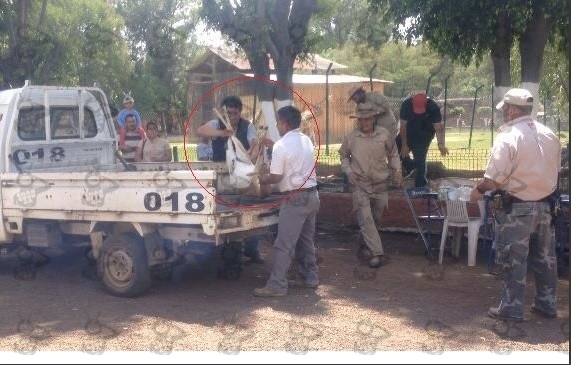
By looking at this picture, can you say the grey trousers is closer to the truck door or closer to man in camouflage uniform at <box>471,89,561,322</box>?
man in camouflage uniform at <box>471,89,561,322</box>

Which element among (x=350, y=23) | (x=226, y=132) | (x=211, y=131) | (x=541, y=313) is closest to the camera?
(x=541, y=313)

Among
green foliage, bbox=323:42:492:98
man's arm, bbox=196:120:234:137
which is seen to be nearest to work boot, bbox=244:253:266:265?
man's arm, bbox=196:120:234:137

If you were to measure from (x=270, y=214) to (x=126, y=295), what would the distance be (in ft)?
5.09

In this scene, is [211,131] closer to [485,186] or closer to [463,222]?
[463,222]

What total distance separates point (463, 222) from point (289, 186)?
2.25 m

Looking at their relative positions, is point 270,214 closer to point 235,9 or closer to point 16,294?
point 16,294

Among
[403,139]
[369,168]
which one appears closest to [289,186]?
[369,168]

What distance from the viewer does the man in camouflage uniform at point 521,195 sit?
237 inches

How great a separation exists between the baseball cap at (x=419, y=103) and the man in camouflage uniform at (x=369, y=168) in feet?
9.05

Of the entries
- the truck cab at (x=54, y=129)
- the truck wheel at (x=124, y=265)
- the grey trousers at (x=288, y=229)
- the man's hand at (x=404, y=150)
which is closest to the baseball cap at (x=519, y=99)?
the grey trousers at (x=288, y=229)

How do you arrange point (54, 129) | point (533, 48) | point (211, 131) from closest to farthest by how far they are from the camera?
point (211, 131) < point (54, 129) < point (533, 48)

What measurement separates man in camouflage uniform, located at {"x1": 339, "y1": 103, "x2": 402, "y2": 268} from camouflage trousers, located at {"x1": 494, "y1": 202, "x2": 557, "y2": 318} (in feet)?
6.74

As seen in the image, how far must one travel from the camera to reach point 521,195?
6.09 m

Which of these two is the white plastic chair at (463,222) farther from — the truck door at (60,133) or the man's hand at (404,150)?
the truck door at (60,133)
